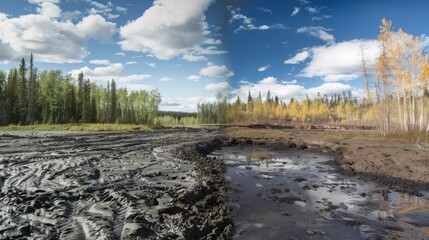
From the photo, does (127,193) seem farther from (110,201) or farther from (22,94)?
(22,94)

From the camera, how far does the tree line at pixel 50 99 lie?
54.9 meters

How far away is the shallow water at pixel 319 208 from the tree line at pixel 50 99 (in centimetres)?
4980

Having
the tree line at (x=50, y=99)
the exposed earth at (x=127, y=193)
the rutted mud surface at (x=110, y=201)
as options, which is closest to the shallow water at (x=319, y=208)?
the exposed earth at (x=127, y=193)

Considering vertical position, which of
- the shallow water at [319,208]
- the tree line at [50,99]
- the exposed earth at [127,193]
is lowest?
the shallow water at [319,208]

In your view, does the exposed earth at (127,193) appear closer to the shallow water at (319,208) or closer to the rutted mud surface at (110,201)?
the rutted mud surface at (110,201)

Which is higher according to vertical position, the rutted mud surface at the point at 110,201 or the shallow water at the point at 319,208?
the rutted mud surface at the point at 110,201

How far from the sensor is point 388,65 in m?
32.7

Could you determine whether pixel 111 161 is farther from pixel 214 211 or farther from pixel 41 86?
pixel 41 86

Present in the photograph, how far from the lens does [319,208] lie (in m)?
8.71

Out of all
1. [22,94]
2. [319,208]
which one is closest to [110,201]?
[319,208]

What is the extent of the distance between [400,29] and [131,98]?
61.7 metres

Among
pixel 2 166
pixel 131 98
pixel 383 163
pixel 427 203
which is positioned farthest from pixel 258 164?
pixel 131 98

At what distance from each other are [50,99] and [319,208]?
59.0 metres

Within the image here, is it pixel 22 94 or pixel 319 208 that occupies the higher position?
pixel 22 94
